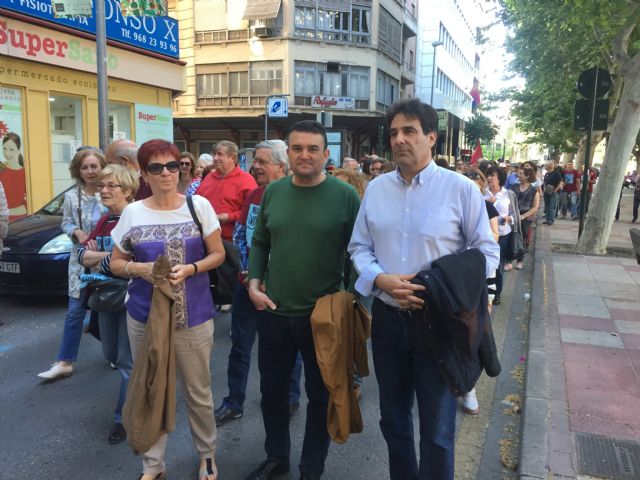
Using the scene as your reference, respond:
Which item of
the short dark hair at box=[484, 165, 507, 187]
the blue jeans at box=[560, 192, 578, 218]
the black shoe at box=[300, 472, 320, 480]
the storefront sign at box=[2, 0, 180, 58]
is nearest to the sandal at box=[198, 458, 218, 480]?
the black shoe at box=[300, 472, 320, 480]

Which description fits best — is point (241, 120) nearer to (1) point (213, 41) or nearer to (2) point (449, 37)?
(1) point (213, 41)

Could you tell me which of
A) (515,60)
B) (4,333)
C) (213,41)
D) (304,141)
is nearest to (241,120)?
(213,41)

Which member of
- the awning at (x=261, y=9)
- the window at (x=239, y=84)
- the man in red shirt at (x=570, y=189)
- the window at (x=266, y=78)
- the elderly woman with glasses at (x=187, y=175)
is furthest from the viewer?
the window at (x=239, y=84)

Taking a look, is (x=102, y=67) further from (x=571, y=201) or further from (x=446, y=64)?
(x=446, y=64)

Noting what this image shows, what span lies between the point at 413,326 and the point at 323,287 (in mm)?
595

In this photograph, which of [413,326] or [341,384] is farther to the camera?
[341,384]

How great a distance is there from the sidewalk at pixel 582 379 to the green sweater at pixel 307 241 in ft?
5.59

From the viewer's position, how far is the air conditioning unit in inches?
1124

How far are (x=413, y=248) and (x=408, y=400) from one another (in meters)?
0.78

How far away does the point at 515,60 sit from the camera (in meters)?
22.0

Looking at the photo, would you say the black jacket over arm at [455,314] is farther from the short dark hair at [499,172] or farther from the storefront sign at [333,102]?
the storefront sign at [333,102]

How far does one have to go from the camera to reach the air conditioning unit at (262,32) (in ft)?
93.7

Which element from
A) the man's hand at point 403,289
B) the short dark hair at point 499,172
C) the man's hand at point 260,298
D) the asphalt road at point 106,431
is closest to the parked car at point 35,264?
the asphalt road at point 106,431

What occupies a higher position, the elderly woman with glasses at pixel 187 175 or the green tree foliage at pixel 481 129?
the green tree foliage at pixel 481 129
